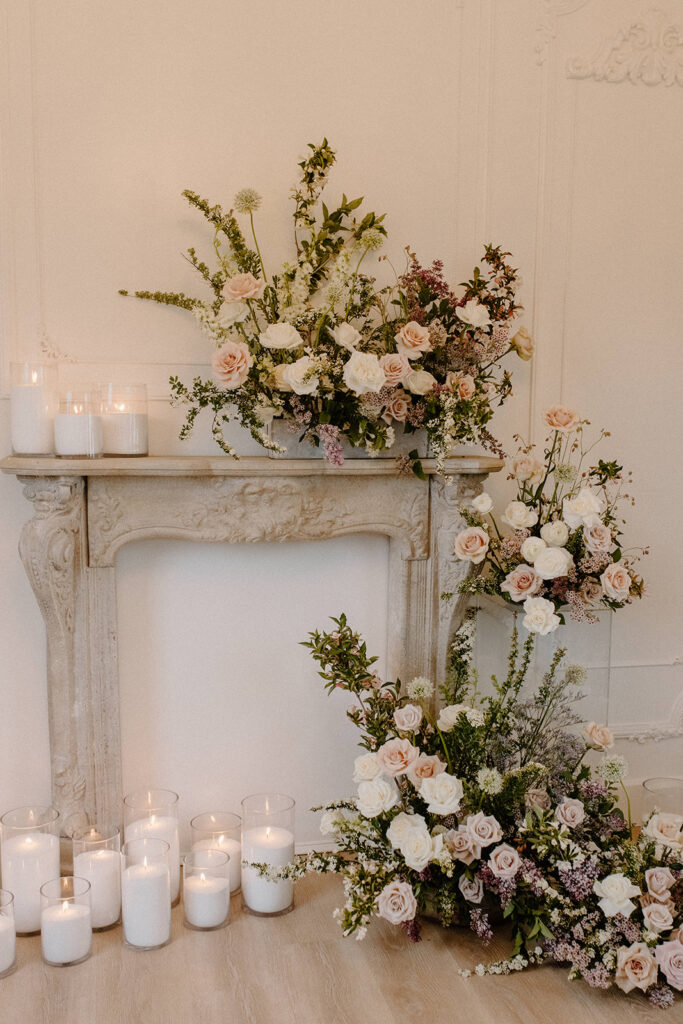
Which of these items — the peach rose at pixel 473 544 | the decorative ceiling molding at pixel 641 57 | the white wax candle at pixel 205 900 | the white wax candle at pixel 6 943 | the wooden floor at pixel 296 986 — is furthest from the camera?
the decorative ceiling molding at pixel 641 57

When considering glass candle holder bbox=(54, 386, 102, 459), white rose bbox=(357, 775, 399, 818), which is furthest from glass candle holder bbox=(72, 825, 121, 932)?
glass candle holder bbox=(54, 386, 102, 459)

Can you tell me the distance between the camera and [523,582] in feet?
8.01

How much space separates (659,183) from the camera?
110 inches

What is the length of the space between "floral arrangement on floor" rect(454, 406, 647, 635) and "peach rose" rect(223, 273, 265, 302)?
2.72ft

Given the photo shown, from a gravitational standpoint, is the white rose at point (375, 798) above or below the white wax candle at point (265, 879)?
above

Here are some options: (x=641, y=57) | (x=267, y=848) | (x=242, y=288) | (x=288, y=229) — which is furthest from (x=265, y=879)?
(x=641, y=57)

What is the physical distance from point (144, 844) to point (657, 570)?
73.1 inches

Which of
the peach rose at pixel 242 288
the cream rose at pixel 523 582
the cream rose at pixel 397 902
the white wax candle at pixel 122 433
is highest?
the peach rose at pixel 242 288

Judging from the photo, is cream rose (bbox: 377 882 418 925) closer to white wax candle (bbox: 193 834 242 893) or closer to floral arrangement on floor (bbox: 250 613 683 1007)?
floral arrangement on floor (bbox: 250 613 683 1007)

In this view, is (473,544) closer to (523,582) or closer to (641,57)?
(523,582)

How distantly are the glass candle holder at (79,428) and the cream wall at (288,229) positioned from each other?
170mm

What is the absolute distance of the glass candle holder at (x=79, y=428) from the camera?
2299 mm

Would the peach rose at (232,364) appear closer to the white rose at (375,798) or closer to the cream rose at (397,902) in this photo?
the white rose at (375,798)

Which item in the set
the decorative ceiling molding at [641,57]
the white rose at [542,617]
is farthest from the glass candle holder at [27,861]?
the decorative ceiling molding at [641,57]
